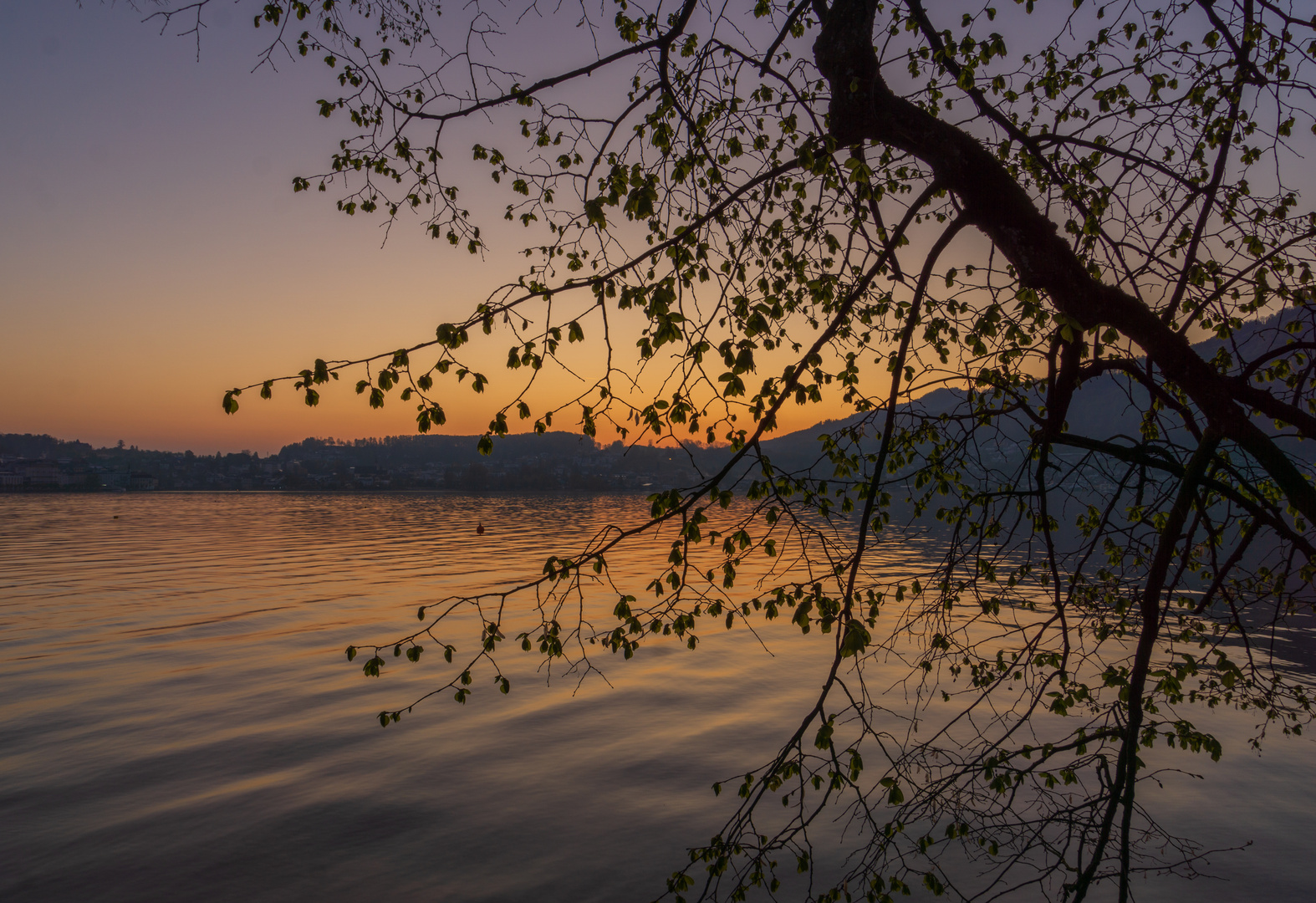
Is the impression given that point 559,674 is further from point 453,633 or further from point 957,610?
point 957,610

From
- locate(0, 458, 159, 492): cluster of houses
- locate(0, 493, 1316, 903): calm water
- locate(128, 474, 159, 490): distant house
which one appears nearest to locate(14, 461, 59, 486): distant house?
locate(0, 458, 159, 492): cluster of houses

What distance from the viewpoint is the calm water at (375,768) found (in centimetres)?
997

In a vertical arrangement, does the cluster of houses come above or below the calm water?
above

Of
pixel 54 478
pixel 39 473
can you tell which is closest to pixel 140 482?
pixel 54 478

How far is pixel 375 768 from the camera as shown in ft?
42.4

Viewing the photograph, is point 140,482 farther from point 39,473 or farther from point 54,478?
point 39,473

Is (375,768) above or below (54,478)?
below

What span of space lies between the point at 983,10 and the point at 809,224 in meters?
2.52

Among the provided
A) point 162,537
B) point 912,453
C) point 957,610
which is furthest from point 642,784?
point 162,537

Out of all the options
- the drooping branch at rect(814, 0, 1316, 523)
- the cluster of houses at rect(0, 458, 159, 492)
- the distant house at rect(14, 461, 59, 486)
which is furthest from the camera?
the distant house at rect(14, 461, 59, 486)

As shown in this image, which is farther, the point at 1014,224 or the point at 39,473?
the point at 39,473

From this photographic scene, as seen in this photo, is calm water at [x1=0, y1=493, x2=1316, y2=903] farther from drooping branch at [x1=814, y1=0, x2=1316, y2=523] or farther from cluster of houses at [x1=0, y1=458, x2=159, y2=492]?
cluster of houses at [x1=0, y1=458, x2=159, y2=492]

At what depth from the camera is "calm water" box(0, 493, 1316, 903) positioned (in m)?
9.97

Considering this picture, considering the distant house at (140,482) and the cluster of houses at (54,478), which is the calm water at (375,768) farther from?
the distant house at (140,482)
